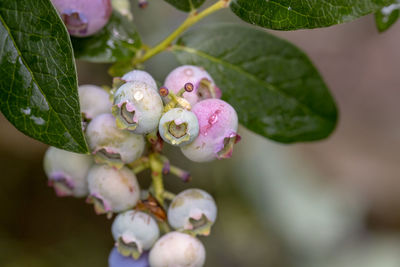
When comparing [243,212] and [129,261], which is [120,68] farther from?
[243,212]

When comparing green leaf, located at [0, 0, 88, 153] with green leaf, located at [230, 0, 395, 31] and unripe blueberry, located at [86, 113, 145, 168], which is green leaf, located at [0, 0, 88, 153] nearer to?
unripe blueberry, located at [86, 113, 145, 168]

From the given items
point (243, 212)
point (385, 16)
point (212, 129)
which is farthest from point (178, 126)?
point (243, 212)

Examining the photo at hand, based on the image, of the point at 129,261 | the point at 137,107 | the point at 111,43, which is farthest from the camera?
the point at 111,43

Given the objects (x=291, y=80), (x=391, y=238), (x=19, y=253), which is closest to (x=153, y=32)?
(x=291, y=80)

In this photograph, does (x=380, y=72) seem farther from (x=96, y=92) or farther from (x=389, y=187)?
(x=96, y=92)

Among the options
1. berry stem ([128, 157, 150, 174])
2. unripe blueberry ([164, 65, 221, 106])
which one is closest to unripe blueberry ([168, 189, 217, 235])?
berry stem ([128, 157, 150, 174])

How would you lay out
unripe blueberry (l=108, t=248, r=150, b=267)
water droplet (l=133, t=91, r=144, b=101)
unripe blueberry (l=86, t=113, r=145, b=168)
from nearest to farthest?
1. water droplet (l=133, t=91, r=144, b=101)
2. unripe blueberry (l=86, t=113, r=145, b=168)
3. unripe blueberry (l=108, t=248, r=150, b=267)

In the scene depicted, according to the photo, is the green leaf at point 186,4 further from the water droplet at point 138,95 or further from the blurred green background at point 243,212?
the blurred green background at point 243,212
